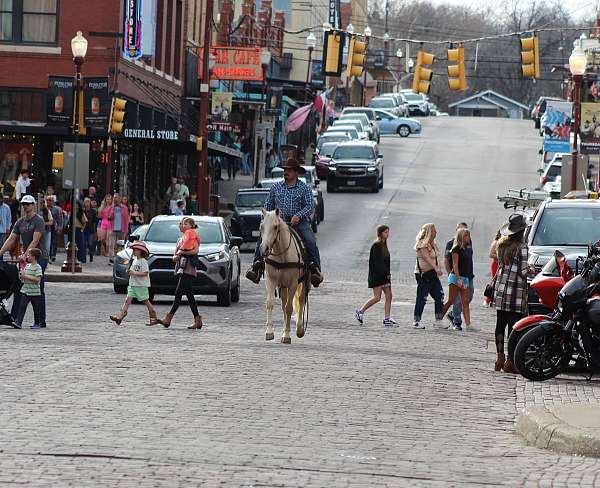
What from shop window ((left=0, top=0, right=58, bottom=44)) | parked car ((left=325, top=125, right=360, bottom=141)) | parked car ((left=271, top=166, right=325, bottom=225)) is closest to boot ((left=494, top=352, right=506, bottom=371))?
shop window ((left=0, top=0, right=58, bottom=44))

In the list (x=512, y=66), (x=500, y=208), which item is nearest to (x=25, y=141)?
(x=500, y=208)

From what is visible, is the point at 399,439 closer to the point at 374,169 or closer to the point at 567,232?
the point at 567,232

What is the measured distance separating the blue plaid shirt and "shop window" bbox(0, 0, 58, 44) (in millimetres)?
27525

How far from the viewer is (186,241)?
22.0 meters

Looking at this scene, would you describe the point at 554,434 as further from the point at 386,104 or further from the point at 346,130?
the point at 386,104

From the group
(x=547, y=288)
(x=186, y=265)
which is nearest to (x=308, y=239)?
(x=186, y=265)

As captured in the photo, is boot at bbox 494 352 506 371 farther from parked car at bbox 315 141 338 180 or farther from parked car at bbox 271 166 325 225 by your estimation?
parked car at bbox 315 141 338 180

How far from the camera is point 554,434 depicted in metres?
11.2

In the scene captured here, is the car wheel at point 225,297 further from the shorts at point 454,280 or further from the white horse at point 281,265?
the white horse at point 281,265

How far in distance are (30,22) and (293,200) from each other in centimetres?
2809

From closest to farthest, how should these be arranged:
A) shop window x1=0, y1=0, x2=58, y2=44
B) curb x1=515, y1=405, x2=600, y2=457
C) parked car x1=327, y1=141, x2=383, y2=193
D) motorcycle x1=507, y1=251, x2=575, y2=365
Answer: curb x1=515, y1=405, x2=600, y2=457, motorcycle x1=507, y1=251, x2=575, y2=365, shop window x1=0, y1=0, x2=58, y2=44, parked car x1=327, y1=141, x2=383, y2=193

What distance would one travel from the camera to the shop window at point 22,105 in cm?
4534

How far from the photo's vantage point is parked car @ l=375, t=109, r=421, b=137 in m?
101

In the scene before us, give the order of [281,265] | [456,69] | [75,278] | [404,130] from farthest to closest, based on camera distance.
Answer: [404,130]
[456,69]
[75,278]
[281,265]
